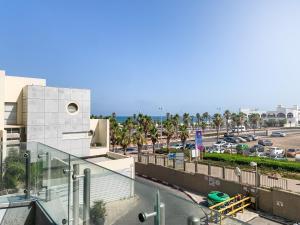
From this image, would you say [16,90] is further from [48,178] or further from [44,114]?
[48,178]

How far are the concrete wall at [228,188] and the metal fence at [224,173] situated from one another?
2.15 feet

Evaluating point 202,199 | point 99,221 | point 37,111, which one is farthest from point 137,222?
point 37,111

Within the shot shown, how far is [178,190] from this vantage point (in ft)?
88.9

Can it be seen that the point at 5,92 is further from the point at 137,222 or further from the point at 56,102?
the point at 137,222

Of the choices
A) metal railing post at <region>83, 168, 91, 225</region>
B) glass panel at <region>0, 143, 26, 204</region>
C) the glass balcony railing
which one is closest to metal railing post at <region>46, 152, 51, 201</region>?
the glass balcony railing

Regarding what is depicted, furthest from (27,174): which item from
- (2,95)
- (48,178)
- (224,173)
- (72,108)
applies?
(72,108)

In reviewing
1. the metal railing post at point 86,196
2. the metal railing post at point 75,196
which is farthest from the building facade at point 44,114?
the metal railing post at point 86,196

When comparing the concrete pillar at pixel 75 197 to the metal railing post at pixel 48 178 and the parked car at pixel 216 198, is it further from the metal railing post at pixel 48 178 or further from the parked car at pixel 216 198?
the parked car at pixel 216 198

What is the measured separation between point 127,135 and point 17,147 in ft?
109

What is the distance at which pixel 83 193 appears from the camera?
4.54 metres

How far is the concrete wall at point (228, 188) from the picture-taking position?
19000 millimetres

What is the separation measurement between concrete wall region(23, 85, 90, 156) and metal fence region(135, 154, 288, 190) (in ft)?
28.3

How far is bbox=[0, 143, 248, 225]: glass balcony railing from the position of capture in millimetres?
3125

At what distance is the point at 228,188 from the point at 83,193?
21088 millimetres
